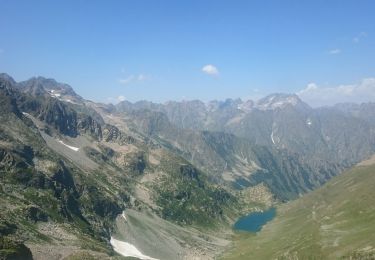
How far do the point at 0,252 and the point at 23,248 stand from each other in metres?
19.3

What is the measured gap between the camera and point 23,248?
602 ft

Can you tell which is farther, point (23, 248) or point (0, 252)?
point (23, 248)

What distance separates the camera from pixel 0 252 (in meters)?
164
